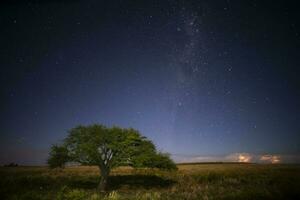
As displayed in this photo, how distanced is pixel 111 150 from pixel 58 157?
260 inches

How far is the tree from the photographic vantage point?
33812 millimetres

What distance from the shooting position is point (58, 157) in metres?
35.2

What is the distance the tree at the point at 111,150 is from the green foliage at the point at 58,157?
27cm

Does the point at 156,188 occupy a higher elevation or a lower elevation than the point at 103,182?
lower

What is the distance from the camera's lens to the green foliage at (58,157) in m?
35.0

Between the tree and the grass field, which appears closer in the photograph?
the grass field

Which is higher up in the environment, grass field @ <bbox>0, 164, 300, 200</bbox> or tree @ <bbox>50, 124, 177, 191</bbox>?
tree @ <bbox>50, 124, 177, 191</bbox>

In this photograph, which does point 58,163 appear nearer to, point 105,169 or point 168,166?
point 105,169

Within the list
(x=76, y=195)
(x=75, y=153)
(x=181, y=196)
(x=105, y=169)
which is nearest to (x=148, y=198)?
(x=181, y=196)

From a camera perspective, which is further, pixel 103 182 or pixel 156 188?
pixel 156 188

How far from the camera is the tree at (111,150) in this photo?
33.8 meters

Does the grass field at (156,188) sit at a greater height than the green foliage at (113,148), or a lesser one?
lesser

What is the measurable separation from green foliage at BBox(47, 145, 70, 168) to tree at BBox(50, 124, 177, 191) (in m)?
0.27

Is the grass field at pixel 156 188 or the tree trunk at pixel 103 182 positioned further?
the tree trunk at pixel 103 182
